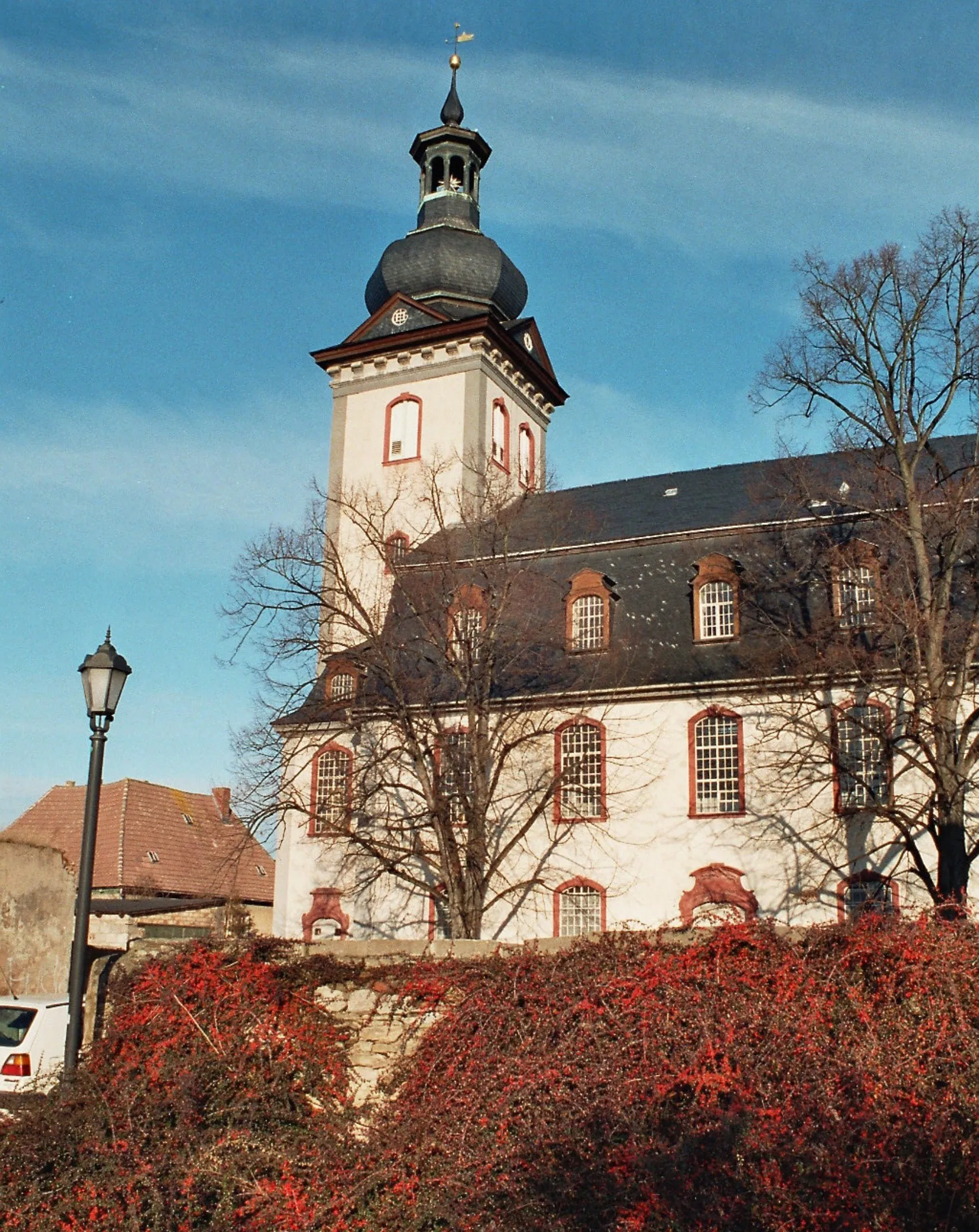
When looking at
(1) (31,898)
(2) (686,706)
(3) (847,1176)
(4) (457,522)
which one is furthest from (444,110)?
(3) (847,1176)

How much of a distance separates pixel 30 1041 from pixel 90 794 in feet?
9.83

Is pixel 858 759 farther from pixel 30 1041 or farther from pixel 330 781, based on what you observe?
pixel 30 1041

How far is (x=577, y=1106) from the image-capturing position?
9.61m

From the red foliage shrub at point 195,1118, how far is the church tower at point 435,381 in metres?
18.7

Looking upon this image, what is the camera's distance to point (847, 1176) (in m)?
8.12

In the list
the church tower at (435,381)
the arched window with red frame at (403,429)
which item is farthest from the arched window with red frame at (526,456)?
the arched window with red frame at (403,429)

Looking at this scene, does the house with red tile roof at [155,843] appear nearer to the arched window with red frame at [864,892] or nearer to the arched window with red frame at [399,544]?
the arched window with red frame at [399,544]

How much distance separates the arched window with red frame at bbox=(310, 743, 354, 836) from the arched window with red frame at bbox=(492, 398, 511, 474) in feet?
33.2

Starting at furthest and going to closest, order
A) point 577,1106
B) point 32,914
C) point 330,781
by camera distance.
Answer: point 330,781 → point 32,914 → point 577,1106

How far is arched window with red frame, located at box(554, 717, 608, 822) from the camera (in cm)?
2355

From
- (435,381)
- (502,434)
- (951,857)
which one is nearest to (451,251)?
(435,381)

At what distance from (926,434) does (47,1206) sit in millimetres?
16460

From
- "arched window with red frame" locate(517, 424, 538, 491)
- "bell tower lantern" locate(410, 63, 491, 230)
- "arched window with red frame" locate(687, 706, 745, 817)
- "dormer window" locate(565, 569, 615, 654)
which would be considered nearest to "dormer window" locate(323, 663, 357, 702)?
"dormer window" locate(565, 569, 615, 654)

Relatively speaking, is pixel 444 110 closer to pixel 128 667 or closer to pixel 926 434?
pixel 926 434
